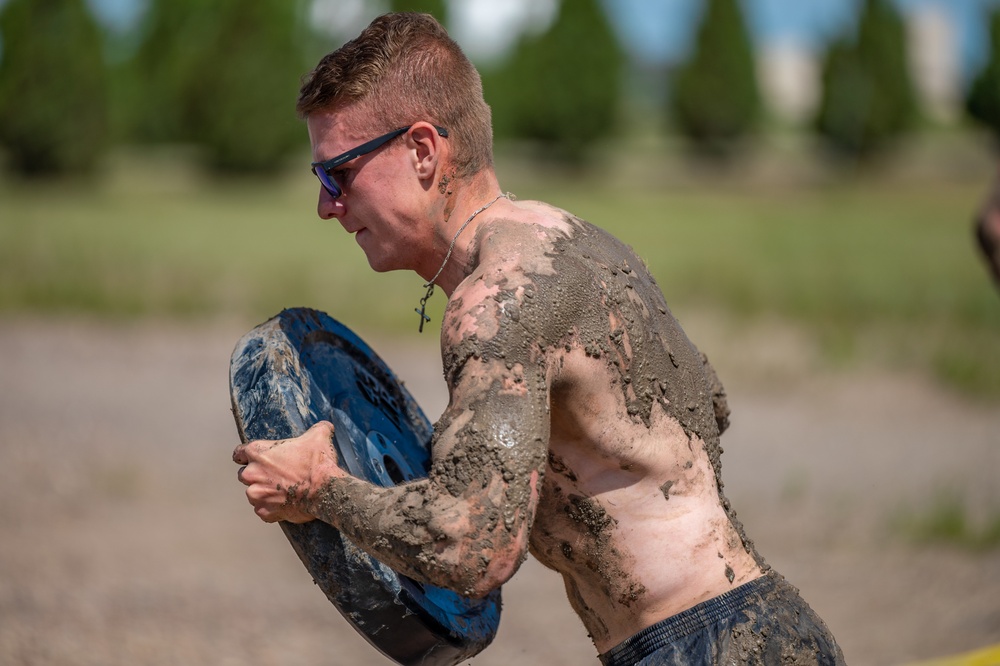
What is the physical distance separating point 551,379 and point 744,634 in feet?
2.24

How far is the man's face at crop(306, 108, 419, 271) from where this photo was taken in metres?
2.49

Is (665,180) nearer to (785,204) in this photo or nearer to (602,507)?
(785,204)

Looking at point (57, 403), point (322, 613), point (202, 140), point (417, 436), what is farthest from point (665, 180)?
point (417, 436)

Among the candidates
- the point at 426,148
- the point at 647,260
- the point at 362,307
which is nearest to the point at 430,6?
the point at 647,260

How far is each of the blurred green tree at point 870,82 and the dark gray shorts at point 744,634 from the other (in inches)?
1421

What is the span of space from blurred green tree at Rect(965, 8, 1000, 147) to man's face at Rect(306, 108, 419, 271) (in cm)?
2408

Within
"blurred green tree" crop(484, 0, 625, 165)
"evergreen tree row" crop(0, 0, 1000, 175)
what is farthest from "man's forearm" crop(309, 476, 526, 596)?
"blurred green tree" crop(484, 0, 625, 165)

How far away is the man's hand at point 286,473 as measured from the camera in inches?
92.7

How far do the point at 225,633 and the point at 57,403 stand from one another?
494cm

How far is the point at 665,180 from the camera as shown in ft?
117

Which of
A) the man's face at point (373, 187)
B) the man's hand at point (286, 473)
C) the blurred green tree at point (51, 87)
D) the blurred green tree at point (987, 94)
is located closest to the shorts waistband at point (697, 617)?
the man's hand at point (286, 473)

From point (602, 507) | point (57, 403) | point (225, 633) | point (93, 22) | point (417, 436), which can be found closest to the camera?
point (602, 507)

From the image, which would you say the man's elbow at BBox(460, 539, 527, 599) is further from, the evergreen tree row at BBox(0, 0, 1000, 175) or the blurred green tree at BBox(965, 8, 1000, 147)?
the evergreen tree row at BBox(0, 0, 1000, 175)

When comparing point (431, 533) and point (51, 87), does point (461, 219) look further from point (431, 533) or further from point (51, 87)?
point (51, 87)
